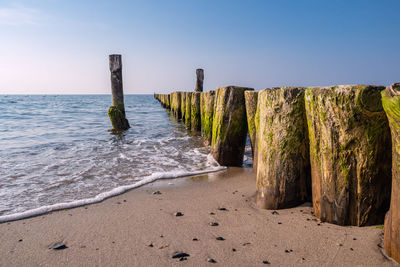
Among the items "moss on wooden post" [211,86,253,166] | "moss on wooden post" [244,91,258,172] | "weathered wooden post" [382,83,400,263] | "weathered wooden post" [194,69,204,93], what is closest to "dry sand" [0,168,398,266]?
"weathered wooden post" [382,83,400,263]

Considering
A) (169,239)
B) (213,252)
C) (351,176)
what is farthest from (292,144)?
(169,239)

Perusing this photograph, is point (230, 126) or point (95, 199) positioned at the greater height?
point (230, 126)

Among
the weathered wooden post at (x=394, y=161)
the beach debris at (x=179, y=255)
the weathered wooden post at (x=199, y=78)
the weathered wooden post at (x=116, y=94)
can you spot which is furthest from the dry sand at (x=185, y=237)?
the weathered wooden post at (x=199, y=78)

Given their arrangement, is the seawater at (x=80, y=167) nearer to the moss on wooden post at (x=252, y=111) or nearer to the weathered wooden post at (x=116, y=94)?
the moss on wooden post at (x=252, y=111)

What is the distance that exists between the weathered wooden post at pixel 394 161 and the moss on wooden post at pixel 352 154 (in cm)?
37

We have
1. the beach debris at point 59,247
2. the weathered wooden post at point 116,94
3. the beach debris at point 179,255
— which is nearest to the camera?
the beach debris at point 179,255

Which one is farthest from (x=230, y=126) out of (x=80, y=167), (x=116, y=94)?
(x=116, y=94)

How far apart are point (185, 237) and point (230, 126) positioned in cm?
298

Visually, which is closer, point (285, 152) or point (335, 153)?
point (335, 153)

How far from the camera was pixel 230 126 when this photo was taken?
511 cm

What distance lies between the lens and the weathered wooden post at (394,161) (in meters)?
1.70

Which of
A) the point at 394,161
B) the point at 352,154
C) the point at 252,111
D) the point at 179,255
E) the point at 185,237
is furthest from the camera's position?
the point at 252,111

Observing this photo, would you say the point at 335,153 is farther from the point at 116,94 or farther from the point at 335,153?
the point at 116,94

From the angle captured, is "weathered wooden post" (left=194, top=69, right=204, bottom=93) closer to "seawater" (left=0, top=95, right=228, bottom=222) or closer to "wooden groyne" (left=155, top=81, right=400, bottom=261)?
"seawater" (left=0, top=95, right=228, bottom=222)
